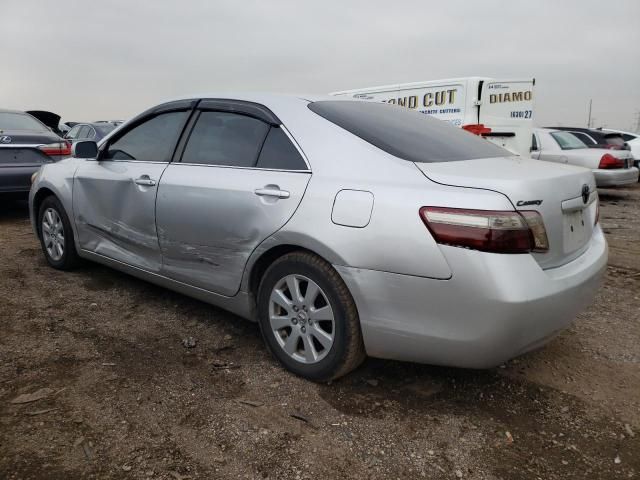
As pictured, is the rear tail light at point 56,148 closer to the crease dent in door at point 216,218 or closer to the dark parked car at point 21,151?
the dark parked car at point 21,151

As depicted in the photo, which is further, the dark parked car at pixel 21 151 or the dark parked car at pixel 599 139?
the dark parked car at pixel 599 139

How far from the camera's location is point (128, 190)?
3510 millimetres

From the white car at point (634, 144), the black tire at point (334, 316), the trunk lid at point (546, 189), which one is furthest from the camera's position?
the white car at point (634, 144)

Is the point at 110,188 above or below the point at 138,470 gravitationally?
above

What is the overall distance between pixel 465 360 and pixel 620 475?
0.71m

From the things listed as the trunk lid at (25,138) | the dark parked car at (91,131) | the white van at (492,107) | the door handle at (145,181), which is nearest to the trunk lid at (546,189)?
the door handle at (145,181)

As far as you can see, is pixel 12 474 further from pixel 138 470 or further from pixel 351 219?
pixel 351 219

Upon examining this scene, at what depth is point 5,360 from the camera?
2855 mm

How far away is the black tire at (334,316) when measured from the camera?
7.97 feet

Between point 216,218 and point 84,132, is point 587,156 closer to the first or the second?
point 216,218

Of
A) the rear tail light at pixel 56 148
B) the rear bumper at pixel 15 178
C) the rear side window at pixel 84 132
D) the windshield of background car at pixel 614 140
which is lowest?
the windshield of background car at pixel 614 140

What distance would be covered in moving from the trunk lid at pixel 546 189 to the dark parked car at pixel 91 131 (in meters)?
9.68

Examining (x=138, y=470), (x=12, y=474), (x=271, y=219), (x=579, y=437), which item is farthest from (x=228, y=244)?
(x=579, y=437)

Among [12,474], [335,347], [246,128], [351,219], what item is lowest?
[12,474]
